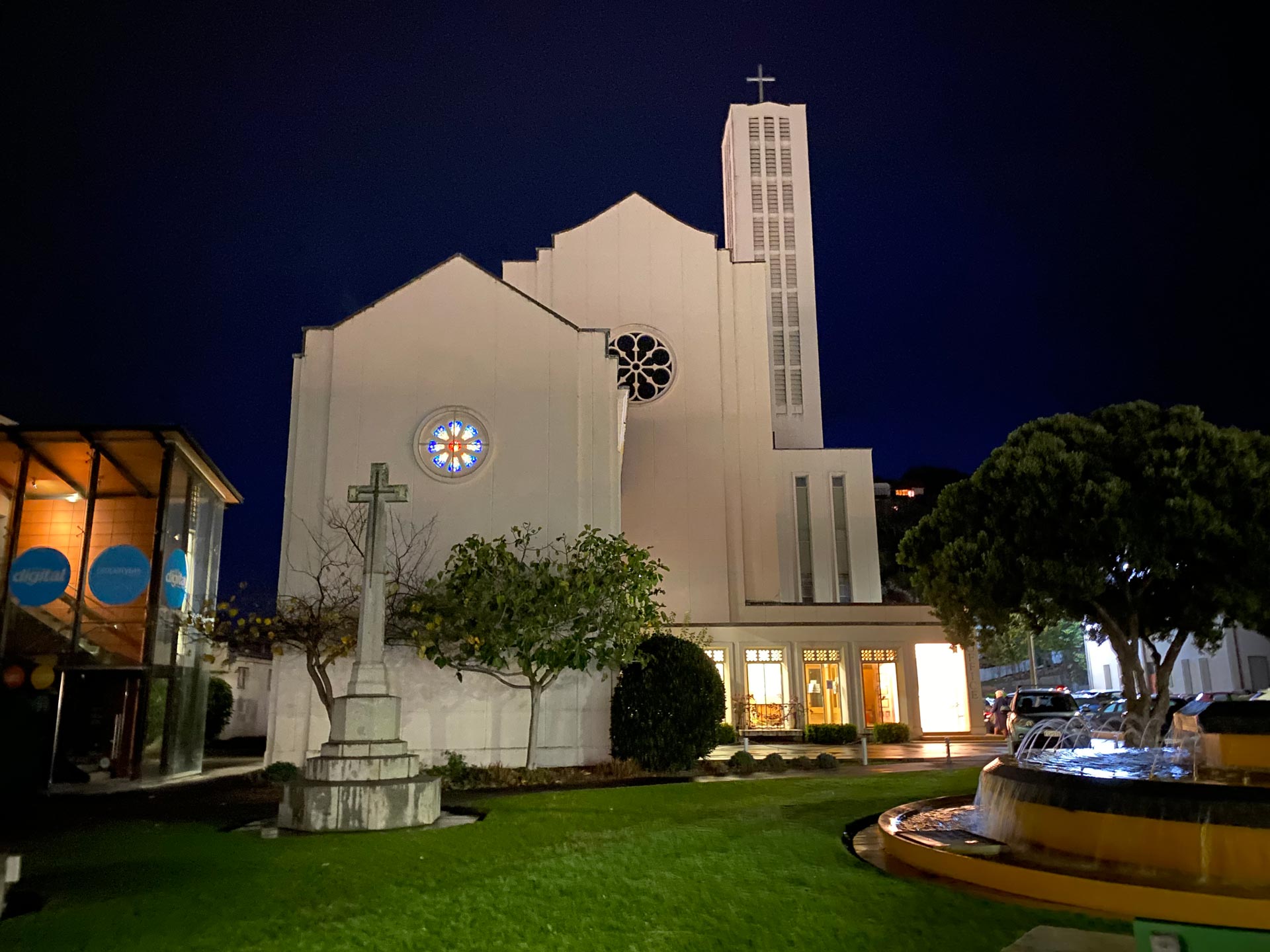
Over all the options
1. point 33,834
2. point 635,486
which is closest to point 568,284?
point 635,486

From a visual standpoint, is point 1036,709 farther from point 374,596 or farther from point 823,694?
point 374,596

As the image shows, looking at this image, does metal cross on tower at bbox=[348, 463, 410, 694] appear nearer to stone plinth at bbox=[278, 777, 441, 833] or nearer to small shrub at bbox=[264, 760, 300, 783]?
stone plinth at bbox=[278, 777, 441, 833]

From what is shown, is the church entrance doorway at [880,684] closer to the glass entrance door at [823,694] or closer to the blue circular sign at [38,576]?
the glass entrance door at [823,694]

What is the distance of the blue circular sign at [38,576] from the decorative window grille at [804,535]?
21771 mm

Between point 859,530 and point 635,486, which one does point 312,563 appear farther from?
point 859,530

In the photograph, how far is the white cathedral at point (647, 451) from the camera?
20859 mm

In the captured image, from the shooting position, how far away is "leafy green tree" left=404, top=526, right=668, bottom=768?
698 inches

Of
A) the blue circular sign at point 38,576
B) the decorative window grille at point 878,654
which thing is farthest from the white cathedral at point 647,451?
the blue circular sign at point 38,576

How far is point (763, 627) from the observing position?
28.1 meters

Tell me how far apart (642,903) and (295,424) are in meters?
17.5

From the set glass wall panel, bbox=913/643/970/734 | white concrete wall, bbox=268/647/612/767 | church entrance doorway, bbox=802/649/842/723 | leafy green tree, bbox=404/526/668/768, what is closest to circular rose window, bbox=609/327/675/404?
church entrance doorway, bbox=802/649/842/723

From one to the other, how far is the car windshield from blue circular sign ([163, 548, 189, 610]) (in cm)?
2091

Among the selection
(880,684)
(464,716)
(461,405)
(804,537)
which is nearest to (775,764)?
(464,716)

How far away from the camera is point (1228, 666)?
4000 centimetres
